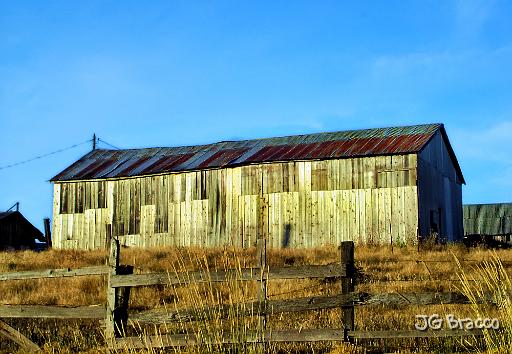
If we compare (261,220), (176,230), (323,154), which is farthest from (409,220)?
(176,230)

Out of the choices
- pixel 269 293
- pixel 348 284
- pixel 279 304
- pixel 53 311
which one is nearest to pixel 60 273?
pixel 53 311

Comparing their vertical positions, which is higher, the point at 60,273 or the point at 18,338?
the point at 60,273

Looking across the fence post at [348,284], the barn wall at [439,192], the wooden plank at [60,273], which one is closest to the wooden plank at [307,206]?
the barn wall at [439,192]

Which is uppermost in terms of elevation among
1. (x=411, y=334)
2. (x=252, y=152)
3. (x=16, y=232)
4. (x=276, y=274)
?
(x=252, y=152)

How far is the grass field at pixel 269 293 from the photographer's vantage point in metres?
8.72

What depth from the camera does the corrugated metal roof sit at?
51.3 m

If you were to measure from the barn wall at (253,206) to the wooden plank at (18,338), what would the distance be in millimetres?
18759

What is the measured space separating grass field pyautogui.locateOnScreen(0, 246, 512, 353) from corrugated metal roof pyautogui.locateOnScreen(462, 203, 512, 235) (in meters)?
29.1

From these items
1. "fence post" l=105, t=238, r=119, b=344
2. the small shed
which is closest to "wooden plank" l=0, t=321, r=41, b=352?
"fence post" l=105, t=238, r=119, b=344

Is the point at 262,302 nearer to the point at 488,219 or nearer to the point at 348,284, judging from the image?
the point at 348,284

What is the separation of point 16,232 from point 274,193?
75.6ft

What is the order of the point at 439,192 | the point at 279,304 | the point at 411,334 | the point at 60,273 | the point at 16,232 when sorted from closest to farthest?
1. the point at 411,334
2. the point at 279,304
3. the point at 60,273
4. the point at 439,192
5. the point at 16,232

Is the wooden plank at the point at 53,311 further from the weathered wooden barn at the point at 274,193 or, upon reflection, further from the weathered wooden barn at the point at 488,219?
the weathered wooden barn at the point at 488,219

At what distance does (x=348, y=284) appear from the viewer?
9.40 m
